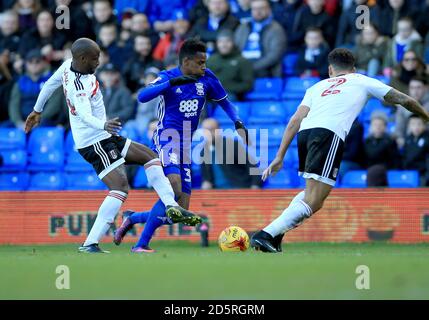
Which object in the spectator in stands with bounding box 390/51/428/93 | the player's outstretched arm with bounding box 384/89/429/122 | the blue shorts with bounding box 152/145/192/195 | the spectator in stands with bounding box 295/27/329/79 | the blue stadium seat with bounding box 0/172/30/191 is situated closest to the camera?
the player's outstretched arm with bounding box 384/89/429/122

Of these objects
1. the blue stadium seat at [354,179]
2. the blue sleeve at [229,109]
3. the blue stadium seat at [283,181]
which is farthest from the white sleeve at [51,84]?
the blue stadium seat at [354,179]

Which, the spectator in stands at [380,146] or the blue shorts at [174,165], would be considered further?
the spectator in stands at [380,146]

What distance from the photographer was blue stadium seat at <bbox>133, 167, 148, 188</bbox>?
16578 mm

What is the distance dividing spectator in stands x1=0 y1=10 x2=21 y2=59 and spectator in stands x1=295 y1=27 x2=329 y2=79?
5.60 m

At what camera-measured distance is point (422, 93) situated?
16.2 meters

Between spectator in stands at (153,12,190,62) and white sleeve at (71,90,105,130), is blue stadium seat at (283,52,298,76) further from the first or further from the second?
white sleeve at (71,90,105,130)

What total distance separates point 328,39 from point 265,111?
181cm

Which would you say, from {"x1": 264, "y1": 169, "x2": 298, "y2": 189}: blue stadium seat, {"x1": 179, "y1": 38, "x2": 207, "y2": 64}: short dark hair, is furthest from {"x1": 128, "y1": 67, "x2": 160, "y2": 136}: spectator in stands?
{"x1": 179, "y1": 38, "x2": 207, "y2": 64}: short dark hair

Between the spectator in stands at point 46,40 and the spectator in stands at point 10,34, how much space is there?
29 centimetres

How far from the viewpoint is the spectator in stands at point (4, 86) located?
730 inches

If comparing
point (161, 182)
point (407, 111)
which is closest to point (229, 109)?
point (161, 182)

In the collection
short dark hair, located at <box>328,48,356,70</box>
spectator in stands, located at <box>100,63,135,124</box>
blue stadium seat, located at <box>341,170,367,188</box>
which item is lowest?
blue stadium seat, located at <box>341,170,367,188</box>

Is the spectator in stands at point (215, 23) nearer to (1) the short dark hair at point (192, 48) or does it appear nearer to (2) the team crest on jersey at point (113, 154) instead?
(1) the short dark hair at point (192, 48)

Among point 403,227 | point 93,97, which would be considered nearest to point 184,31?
point 403,227
